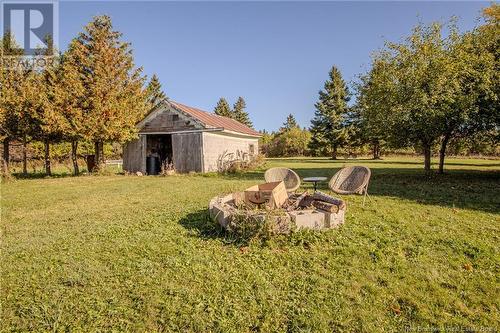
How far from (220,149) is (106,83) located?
7880 millimetres

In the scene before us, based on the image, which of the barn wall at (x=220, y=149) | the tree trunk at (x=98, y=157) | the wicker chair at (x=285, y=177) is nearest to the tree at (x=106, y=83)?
the tree trunk at (x=98, y=157)

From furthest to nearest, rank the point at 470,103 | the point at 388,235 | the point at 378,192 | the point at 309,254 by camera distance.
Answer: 1. the point at 470,103
2. the point at 378,192
3. the point at 388,235
4. the point at 309,254

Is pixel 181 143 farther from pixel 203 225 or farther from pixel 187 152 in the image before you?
pixel 203 225

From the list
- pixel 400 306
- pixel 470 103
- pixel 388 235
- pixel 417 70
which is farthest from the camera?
pixel 417 70

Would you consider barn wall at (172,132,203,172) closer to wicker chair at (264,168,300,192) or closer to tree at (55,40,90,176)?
tree at (55,40,90,176)

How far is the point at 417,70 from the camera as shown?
13.8 meters

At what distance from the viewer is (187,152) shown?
18.0 metres

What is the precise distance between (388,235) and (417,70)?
11.5m

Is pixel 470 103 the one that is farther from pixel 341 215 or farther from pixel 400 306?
pixel 400 306

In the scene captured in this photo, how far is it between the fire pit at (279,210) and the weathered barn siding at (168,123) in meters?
11.7

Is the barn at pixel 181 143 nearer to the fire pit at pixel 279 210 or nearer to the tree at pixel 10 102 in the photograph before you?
the tree at pixel 10 102

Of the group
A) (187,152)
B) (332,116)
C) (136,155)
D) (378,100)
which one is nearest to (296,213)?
(378,100)

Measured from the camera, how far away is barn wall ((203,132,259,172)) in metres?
17.9

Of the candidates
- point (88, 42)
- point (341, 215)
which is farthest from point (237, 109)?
point (341, 215)
